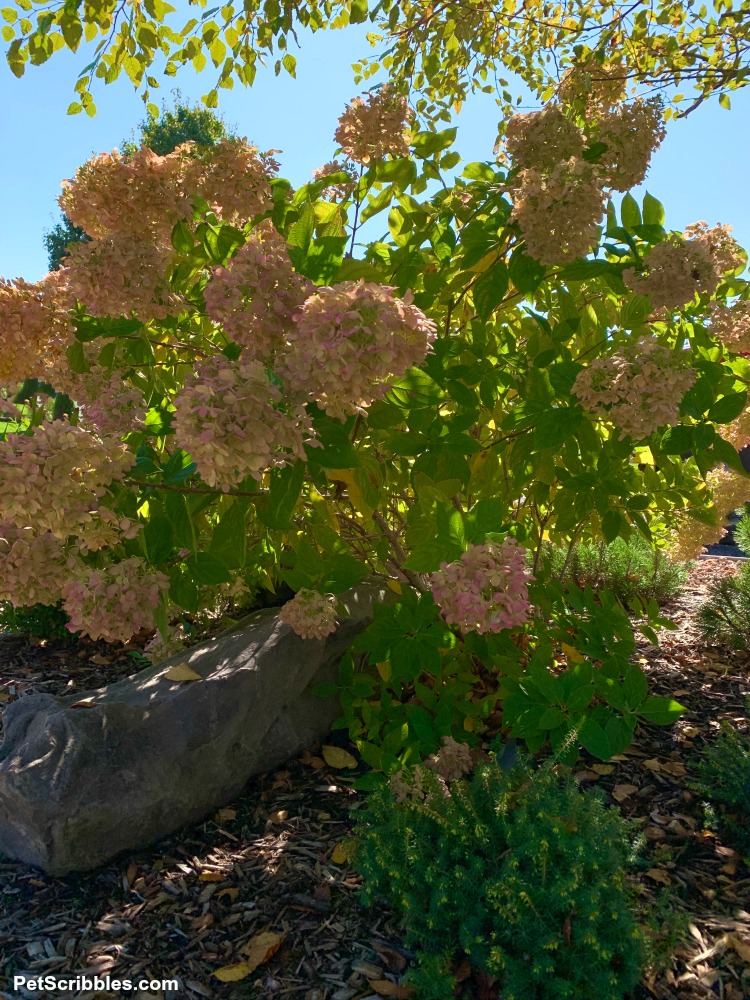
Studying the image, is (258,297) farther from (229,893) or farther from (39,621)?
(39,621)

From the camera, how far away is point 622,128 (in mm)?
2385

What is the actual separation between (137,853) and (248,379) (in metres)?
1.85

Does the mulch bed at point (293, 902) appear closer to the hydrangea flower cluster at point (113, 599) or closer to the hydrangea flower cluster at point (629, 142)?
the hydrangea flower cluster at point (113, 599)

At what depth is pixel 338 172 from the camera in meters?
2.69

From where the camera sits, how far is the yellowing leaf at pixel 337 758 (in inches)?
120

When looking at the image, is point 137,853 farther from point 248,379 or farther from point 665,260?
point 665,260

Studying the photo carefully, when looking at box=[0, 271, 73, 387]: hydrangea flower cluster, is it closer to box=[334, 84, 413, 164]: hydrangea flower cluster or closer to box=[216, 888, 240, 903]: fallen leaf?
box=[334, 84, 413, 164]: hydrangea flower cluster

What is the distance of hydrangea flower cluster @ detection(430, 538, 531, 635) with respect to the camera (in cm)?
193

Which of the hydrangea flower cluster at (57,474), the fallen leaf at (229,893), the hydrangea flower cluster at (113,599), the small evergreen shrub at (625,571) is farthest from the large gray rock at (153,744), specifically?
the small evergreen shrub at (625,571)

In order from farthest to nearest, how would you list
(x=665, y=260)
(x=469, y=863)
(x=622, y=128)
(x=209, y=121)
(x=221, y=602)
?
(x=209, y=121) < (x=221, y=602) < (x=622, y=128) < (x=665, y=260) < (x=469, y=863)

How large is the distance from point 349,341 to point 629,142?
1444 mm

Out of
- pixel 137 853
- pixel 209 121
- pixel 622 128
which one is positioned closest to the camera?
pixel 622 128

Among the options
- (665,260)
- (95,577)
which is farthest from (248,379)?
(665,260)

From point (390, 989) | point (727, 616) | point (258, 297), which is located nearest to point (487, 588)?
point (258, 297)
